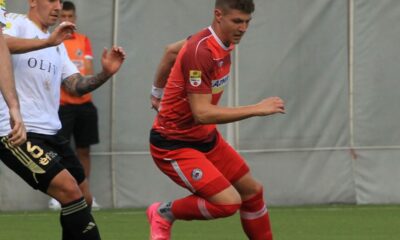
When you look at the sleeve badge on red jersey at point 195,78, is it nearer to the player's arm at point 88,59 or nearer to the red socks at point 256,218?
the red socks at point 256,218

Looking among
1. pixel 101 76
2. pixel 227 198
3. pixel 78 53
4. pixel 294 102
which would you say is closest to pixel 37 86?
pixel 101 76

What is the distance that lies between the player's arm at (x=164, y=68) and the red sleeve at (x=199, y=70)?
589 millimetres

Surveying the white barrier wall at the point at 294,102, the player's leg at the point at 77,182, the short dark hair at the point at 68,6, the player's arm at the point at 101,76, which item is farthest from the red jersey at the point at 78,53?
the player's arm at the point at 101,76

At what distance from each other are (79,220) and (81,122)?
5.87 metres

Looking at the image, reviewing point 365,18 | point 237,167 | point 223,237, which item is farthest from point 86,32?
point 237,167

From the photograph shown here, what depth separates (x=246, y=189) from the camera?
852 centimetres

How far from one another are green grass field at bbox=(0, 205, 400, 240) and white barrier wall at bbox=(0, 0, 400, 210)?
495mm

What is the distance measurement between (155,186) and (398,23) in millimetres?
3515

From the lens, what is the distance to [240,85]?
1388 centimetres

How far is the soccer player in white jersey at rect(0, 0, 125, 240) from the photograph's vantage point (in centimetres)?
767

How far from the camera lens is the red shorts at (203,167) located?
26.7 feet

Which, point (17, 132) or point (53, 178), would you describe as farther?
point (53, 178)

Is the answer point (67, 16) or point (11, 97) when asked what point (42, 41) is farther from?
point (67, 16)

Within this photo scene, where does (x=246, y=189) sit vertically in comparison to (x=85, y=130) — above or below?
below
